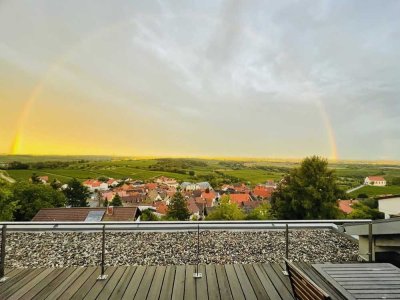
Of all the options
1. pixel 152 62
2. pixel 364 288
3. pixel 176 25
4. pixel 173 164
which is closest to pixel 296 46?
pixel 176 25

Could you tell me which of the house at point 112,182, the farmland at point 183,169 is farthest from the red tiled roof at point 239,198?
the house at point 112,182

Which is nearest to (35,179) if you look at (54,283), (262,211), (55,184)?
(55,184)

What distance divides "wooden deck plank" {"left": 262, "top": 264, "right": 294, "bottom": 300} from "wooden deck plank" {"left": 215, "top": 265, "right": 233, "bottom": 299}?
512 millimetres

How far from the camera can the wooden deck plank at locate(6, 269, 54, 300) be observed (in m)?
2.69

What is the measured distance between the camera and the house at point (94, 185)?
22.5 meters

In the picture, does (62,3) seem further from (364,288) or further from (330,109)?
(330,109)

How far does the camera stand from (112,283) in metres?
2.96

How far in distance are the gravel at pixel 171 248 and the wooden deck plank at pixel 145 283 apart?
54 cm

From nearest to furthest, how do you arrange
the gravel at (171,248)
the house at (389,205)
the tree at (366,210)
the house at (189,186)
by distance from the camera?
the gravel at (171,248) < the house at (389,205) < the tree at (366,210) < the house at (189,186)

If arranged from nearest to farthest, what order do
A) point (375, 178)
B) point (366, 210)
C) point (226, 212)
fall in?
point (366, 210), point (375, 178), point (226, 212)

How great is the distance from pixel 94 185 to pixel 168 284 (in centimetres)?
2187

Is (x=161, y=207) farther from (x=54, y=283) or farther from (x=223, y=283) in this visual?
(x=223, y=283)

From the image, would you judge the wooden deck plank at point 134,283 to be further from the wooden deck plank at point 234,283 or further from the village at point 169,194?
the village at point 169,194

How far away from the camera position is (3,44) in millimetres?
15594
